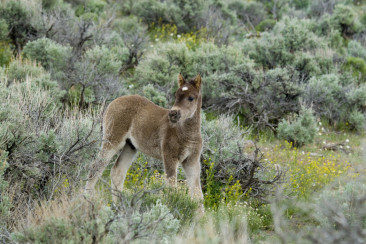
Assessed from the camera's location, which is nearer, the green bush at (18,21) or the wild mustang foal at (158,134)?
the wild mustang foal at (158,134)

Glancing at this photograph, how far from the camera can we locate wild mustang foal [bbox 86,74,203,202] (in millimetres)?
7043

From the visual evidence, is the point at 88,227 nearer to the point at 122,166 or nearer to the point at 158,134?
the point at 158,134

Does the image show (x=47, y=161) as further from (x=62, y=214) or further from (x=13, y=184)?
(x=62, y=214)

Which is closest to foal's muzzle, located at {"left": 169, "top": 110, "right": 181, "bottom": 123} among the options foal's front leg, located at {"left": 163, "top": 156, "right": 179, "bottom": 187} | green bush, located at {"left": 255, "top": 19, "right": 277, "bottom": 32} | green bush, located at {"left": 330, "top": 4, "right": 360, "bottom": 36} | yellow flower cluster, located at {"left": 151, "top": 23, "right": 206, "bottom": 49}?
foal's front leg, located at {"left": 163, "top": 156, "right": 179, "bottom": 187}

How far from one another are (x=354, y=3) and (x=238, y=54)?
14.7 metres

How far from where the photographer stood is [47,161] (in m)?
6.86

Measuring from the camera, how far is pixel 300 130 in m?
11.7

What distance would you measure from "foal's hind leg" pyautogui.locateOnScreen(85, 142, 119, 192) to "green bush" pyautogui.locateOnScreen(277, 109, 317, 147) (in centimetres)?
555

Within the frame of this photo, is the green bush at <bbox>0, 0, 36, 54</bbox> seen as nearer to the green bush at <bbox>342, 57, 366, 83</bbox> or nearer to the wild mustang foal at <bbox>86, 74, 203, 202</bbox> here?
the wild mustang foal at <bbox>86, 74, 203, 202</bbox>

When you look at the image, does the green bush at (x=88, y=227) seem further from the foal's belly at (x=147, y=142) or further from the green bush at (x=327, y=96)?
the green bush at (x=327, y=96)

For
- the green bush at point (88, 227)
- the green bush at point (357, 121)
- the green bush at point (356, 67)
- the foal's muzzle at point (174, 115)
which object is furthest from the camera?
the green bush at point (356, 67)

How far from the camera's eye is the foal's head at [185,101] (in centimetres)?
674

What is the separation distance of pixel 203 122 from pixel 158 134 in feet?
8.49

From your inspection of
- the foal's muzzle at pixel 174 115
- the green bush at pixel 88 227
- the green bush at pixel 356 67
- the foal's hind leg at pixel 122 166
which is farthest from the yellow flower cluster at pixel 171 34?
the green bush at pixel 88 227
